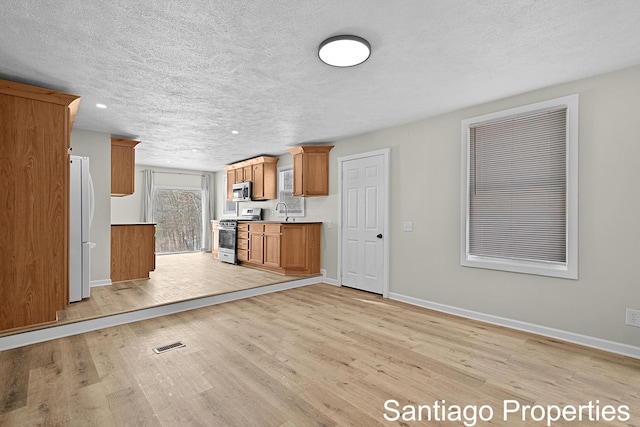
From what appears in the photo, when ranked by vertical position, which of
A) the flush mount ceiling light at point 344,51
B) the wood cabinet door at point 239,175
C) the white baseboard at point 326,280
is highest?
the flush mount ceiling light at point 344,51

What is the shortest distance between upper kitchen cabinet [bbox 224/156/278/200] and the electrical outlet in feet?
18.3

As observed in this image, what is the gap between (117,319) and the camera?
11.0 ft

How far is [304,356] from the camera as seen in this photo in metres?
2.63

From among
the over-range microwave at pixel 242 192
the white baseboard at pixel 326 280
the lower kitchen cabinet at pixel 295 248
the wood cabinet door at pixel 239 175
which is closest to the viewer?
the white baseboard at pixel 326 280

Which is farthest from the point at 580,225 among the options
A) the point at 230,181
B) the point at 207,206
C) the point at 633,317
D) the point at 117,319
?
the point at 207,206

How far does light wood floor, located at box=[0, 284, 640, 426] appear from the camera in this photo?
1.89 m

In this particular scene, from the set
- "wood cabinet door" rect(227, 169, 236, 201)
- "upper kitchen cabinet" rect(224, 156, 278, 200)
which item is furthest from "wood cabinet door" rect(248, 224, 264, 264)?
"wood cabinet door" rect(227, 169, 236, 201)

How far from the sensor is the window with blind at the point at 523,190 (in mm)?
2957

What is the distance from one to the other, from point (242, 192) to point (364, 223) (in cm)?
350

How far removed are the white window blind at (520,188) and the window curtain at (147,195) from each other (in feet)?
24.1

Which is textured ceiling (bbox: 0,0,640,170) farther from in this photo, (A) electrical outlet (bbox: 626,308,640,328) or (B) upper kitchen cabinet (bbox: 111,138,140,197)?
(A) electrical outlet (bbox: 626,308,640,328)

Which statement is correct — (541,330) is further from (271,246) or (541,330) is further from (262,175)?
(262,175)

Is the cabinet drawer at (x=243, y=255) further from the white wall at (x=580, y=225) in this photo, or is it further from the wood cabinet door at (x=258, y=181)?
the white wall at (x=580, y=225)

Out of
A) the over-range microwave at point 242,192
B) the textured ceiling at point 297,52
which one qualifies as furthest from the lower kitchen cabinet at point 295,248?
the textured ceiling at point 297,52
